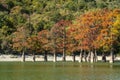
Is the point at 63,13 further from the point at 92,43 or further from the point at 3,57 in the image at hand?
the point at 92,43

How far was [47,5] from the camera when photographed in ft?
539

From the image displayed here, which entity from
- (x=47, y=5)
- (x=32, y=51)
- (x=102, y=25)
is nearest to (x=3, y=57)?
(x=32, y=51)

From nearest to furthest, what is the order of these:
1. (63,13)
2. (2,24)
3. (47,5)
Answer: (2,24) → (63,13) → (47,5)

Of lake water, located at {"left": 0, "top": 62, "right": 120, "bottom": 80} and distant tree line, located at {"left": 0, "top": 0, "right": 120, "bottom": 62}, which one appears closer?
lake water, located at {"left": 0, "top": 62, "right": 120, "bottom": 80}

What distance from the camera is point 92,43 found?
9981 centimetres

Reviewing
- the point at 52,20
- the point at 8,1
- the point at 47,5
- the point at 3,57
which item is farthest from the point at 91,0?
the point at 3,57

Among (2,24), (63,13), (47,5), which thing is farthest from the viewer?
(47,5)

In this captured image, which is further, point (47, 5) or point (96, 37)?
point (47, 5)

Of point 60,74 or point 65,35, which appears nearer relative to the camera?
point 60,74

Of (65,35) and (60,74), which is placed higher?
(65,35)

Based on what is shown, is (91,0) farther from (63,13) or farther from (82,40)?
(82,40)

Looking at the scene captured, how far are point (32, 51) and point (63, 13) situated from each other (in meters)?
32.4

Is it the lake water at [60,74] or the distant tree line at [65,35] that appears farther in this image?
the distant tree line at [65,35]

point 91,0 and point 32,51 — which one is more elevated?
point 91,0
